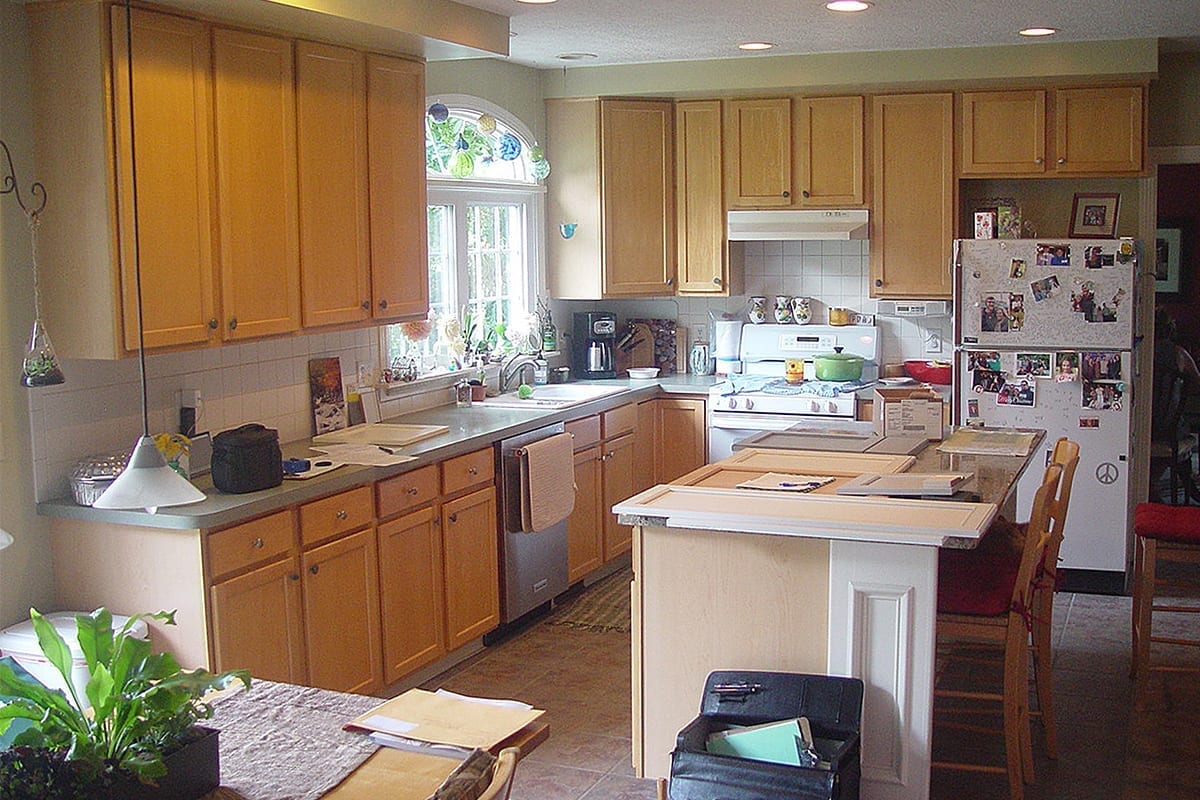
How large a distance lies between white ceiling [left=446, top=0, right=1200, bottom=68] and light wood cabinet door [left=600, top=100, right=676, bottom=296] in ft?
1.27

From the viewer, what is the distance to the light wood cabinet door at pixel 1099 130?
5777mm

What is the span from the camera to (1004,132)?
19.5ft

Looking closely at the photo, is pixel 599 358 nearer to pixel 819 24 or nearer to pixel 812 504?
pixel 819 24

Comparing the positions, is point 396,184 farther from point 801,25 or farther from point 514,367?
point 801,25

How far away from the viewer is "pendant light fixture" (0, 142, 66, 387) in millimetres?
3230

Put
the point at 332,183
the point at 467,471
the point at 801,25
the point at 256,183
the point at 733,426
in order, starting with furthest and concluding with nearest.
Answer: the point at 733,426 < the point at 801,25 < the point at 467,471 < the point at 332,183 < the point at 256,183

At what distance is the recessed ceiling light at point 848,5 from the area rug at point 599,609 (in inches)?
95.8

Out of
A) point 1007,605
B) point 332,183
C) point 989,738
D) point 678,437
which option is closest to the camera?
point 1007,605

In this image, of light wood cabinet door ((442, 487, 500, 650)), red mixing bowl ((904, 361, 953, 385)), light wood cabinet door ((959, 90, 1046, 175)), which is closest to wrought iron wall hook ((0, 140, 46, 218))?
light wood cabinet door ((442, 487, 500, 650))

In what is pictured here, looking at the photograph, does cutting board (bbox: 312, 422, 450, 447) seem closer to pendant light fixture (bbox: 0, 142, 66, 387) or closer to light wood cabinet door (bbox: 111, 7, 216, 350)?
light wood cabinet door (bbox: 111, 7, 216, 350)

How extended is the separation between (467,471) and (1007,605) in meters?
2.04

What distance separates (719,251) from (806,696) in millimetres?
3579

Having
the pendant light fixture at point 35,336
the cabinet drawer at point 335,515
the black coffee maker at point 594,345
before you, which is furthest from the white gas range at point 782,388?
the pendant light fixture at point 35,336

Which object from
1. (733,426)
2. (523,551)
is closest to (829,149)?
(733,426)
